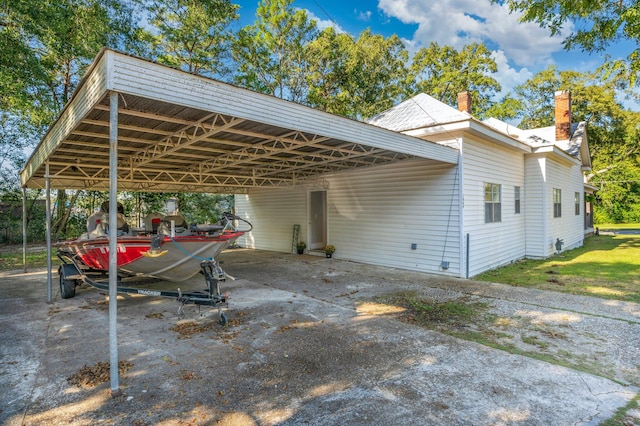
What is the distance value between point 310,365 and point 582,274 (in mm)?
7821

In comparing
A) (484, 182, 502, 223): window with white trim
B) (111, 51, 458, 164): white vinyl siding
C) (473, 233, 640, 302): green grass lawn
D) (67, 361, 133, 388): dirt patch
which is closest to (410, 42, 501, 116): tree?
(473, 233, 640, 302): green grass lawn

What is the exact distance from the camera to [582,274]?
7.62m

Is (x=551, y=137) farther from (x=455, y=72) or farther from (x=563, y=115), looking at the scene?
(x=455, y=72)

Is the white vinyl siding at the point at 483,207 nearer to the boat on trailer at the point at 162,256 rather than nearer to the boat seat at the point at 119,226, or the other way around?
the boat on trailer at the point at 162,256

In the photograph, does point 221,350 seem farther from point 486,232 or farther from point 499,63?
point 499,63

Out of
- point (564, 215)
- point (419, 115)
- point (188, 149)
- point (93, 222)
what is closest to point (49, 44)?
point (188, 149)

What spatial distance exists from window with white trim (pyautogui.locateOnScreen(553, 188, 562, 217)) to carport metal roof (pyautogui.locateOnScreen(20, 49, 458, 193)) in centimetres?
656

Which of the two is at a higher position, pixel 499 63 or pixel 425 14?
pixel 499 63

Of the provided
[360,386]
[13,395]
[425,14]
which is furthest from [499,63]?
[13,395]

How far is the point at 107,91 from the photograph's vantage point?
108 inches

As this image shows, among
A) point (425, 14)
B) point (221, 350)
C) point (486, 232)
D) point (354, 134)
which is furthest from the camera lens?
point (425, 14)

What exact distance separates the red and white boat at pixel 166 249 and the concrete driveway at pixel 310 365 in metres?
0.68

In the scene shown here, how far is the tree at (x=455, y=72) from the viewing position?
2353cm

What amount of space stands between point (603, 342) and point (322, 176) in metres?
8.33
